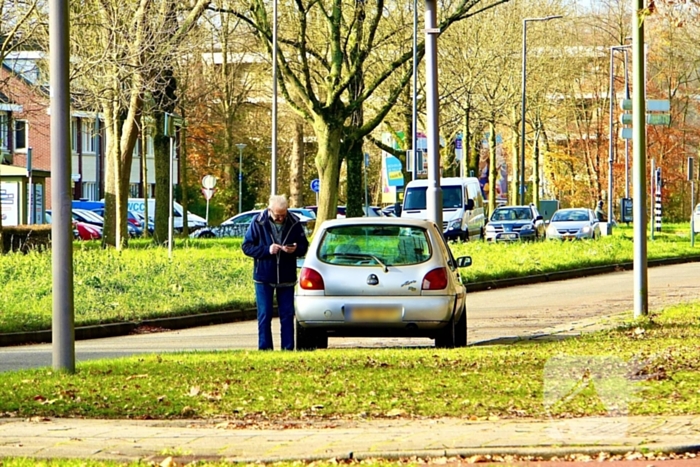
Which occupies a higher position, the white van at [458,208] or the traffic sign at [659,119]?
the traffic sign at [659,119]

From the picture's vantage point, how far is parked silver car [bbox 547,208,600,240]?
4991 centimetres

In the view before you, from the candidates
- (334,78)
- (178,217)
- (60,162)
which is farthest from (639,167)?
(178,217)

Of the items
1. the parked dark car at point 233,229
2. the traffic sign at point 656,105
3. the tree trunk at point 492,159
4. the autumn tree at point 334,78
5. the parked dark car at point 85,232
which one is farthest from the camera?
the tree trunk at point 492,159

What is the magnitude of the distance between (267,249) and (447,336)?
7.02 feet

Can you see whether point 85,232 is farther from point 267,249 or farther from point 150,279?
point 267,249

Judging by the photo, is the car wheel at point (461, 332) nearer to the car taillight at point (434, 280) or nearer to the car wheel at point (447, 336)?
the car wheel at point (447, 336)

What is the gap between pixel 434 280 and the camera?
13867 millimetres

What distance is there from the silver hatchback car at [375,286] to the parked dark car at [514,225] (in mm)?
34578

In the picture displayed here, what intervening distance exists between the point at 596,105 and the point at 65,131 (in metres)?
67.8

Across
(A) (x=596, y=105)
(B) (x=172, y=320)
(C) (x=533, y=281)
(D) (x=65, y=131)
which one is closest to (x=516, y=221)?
(C) (x=533, y=281)

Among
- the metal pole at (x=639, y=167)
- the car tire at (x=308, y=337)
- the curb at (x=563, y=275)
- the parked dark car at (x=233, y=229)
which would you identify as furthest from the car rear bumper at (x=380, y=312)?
the parked dark car at (x=233, y=229)

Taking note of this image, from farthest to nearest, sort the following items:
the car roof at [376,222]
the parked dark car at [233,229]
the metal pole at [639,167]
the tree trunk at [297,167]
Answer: the tree trunk at [297,167], the parked dark car at [233,229], the metal pole at [639,167], the car roof at [376,222]

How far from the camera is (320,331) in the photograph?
1396cm

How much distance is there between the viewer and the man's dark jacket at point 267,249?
13711mm
